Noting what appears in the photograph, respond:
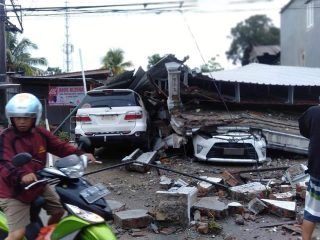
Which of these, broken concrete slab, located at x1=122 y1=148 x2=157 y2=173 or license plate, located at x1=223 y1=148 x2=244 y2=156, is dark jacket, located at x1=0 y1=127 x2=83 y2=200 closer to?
broken concrete slab, located at x1=122 y1=148 x2=157 y2=173

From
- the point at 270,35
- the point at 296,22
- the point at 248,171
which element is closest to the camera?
the point at 248,171

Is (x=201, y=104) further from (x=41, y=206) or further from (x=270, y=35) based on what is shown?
(x=270, y=35)

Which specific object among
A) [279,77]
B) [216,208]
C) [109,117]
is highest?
[279,77]

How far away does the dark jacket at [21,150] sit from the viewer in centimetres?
350

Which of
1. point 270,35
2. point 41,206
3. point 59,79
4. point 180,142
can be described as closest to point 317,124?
point 41,206

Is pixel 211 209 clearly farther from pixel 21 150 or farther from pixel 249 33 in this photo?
pixel 249 33

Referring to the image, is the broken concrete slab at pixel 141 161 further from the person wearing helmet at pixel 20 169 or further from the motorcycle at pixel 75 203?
the motorcycle at pixel 75 203

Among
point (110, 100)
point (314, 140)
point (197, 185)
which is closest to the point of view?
point (314, 140)

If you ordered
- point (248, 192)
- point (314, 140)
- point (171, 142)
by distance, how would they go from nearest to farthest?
point (314, 140), point (248, 192), point (171, 142)

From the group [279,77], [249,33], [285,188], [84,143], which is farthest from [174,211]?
[249,33]

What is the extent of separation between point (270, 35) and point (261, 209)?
5831cm

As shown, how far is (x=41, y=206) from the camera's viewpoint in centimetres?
367

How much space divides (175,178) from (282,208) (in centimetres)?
298

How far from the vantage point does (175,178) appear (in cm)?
898
